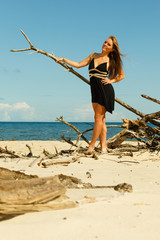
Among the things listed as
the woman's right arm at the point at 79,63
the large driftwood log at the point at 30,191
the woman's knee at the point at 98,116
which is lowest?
the large driftwood log at the point at 30,191

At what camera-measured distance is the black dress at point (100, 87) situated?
18.7 ft

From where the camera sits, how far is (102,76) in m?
5.77

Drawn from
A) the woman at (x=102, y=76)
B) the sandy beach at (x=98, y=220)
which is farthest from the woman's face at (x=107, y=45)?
the sandy beach at (x=98, y=220)

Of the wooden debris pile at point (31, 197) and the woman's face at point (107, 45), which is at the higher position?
the woman's face at point (107, 45)

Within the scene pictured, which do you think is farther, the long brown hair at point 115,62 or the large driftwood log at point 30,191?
the long brown hair at point 115,62

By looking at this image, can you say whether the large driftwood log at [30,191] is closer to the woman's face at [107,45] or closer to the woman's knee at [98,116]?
the woman's knee at [98,116]

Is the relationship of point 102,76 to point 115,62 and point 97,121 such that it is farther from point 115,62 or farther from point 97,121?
point 97,121

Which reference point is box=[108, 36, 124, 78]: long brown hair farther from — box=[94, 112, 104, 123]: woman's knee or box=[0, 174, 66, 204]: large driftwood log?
box=[0, 174, 66, 204]: large driftwood log

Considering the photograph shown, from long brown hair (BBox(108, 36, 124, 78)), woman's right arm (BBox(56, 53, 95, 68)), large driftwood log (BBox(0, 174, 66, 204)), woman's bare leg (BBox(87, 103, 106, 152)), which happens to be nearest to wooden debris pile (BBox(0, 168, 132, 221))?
large driftwood log (BBox(0, 174, 66, 204))

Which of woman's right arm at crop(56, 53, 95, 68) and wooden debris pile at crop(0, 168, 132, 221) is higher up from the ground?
woman's right arm at crop(56, 53, 95, 68)

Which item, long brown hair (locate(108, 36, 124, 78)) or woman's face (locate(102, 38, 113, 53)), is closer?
woman's face (locate(102, 38, 113, 53))

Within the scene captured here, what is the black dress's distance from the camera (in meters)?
5.71

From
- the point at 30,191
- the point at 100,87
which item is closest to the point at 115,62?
the point at 100,87

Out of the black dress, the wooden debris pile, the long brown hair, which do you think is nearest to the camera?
the wooden debris pile
